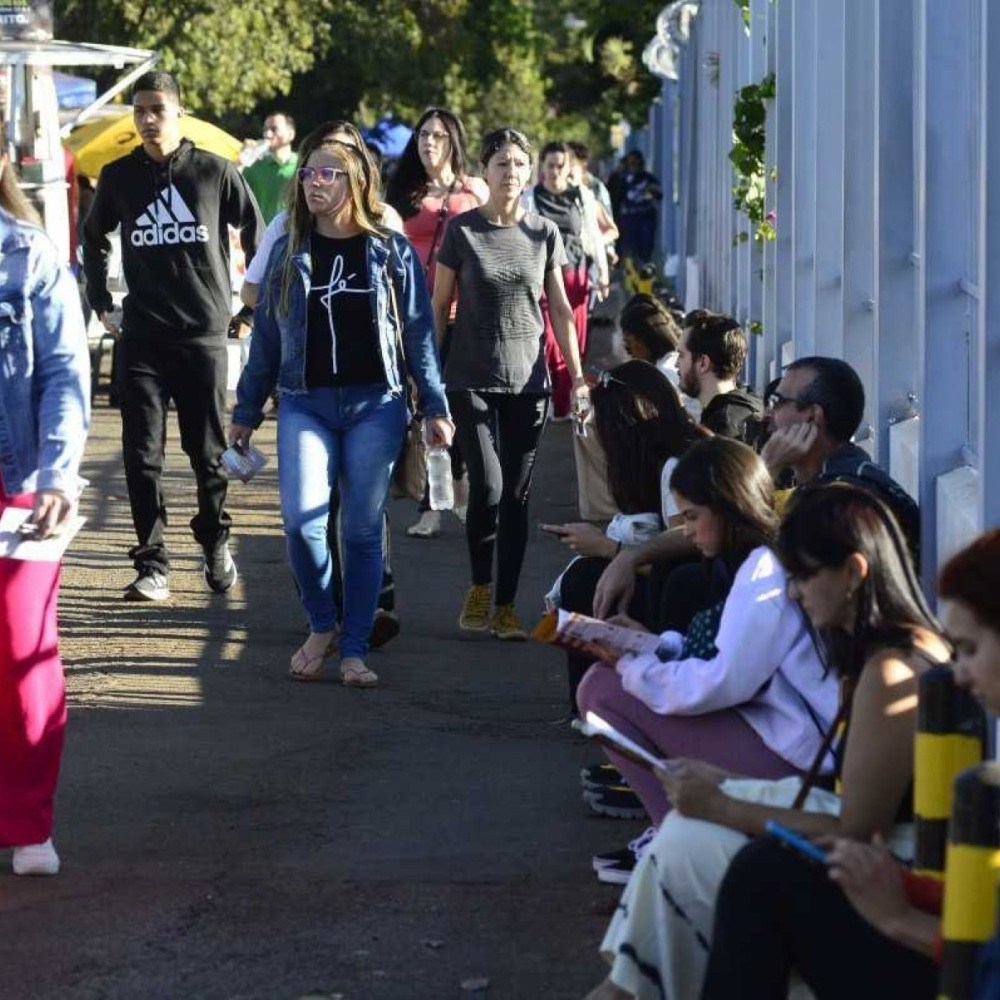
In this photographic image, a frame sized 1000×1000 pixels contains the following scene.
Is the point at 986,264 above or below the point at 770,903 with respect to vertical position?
above

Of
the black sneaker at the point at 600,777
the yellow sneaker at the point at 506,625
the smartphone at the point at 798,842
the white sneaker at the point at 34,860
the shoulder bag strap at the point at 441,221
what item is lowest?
the yellow sneaker at the point at 506,625

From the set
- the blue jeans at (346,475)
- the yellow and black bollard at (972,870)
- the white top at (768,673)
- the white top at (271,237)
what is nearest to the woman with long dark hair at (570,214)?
the white top at (271,237)

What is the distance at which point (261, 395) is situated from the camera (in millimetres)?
8891

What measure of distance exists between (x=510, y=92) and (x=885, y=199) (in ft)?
157

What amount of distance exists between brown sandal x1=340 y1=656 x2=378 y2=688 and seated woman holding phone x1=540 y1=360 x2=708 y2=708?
4.50 ft

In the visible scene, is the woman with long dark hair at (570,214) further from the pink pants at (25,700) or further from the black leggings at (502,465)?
the pink pants at (25,700)

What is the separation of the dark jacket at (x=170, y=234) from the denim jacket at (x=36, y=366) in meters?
3.77

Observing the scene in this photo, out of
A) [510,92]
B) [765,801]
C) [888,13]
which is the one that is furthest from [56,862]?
[510,92]

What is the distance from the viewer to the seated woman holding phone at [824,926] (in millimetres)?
4059

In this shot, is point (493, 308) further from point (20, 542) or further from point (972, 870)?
point (972, 870)

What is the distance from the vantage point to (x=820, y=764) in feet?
16.3

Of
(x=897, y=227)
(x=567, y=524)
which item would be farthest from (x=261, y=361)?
(x=897, y=227)

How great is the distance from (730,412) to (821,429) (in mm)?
1492

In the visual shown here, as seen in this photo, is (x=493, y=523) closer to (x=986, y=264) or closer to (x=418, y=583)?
(x=418, y=583)
